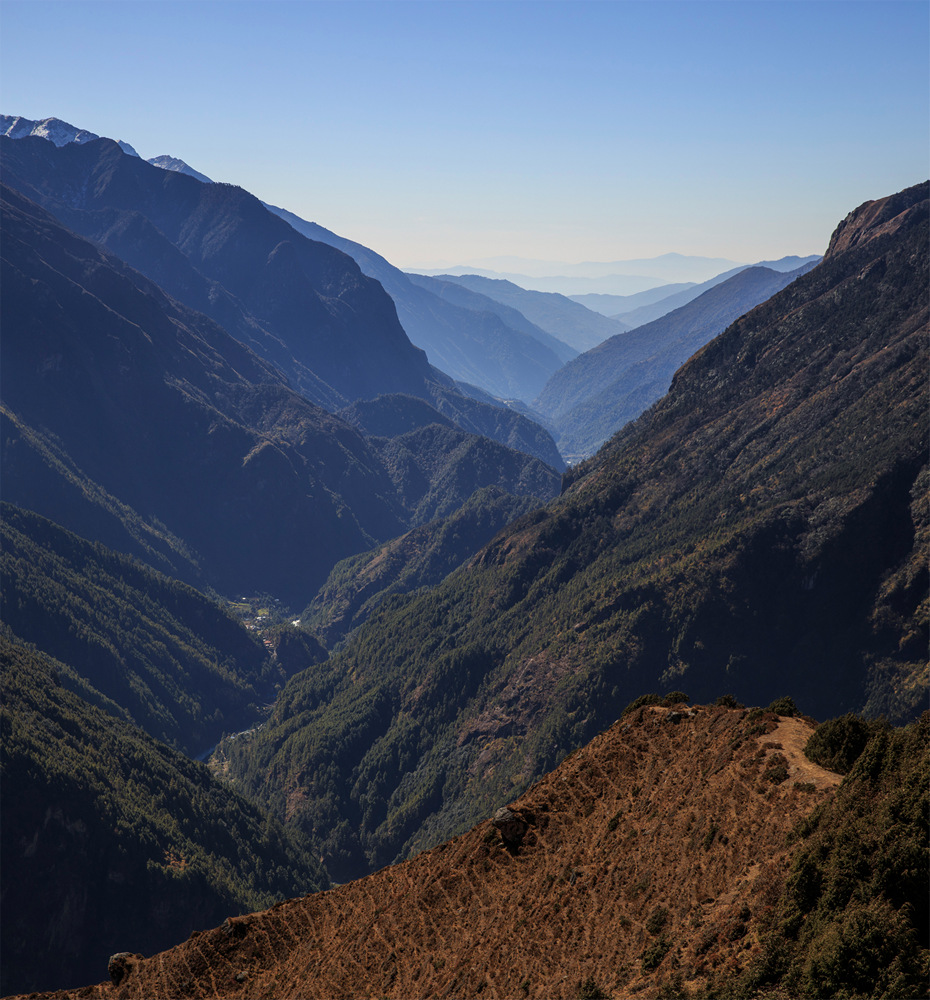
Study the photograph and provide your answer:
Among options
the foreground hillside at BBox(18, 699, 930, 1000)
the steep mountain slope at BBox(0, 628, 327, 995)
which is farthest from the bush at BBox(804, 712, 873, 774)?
the steep mountain slope at BBox(0, 628, 327, 995)

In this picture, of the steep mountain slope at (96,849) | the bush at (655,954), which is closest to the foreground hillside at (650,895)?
the bush at (655,954)

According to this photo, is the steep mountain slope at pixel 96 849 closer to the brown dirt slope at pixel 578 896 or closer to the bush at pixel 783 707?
the brown dirt slope at pixel 578 896

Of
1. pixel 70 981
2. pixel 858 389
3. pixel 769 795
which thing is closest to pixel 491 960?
pixel 769 795

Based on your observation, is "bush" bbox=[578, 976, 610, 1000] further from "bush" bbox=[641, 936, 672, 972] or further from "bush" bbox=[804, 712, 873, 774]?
"bush" bbox=[804, 712, 873, 774]

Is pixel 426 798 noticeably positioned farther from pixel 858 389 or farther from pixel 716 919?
pixel 716 919

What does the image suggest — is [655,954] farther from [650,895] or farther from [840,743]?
[840,743]

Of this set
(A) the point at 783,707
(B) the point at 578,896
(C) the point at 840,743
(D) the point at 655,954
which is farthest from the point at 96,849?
(C) the point at 840,743
